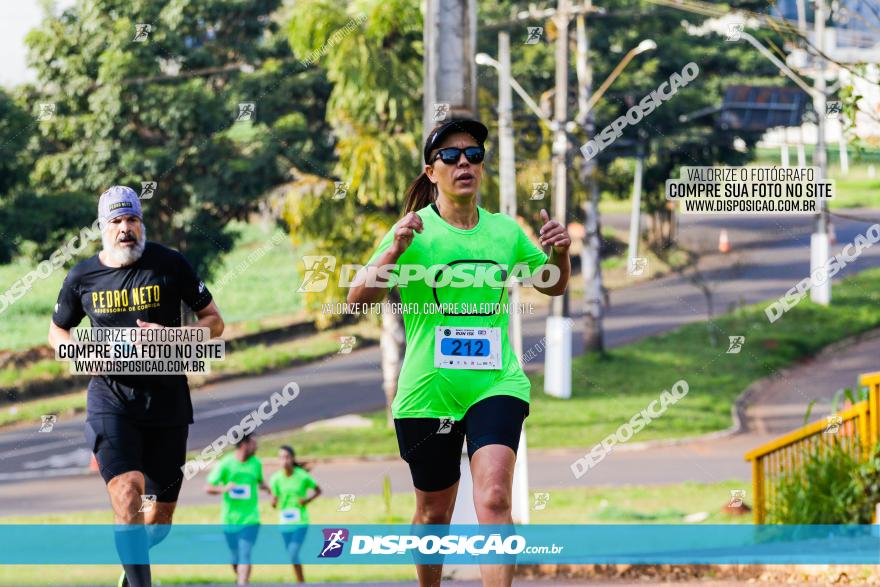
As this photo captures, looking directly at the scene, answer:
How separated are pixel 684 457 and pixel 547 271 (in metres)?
21.7

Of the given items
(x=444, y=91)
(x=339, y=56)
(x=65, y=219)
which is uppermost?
(x=339, y=56)

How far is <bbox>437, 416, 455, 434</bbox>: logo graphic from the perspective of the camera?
6.21 m

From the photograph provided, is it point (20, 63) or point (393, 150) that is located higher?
point (20, 63)

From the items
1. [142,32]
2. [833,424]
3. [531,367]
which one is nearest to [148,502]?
[833,424]

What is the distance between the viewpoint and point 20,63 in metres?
31.8

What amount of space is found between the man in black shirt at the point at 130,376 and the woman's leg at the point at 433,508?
4.57 ft

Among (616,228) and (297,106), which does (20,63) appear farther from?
(616,228)

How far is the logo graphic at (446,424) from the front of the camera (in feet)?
20.4

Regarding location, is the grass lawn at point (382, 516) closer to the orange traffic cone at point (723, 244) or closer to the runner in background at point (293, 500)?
the runner in background at point (293, 500)

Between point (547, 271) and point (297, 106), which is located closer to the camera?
point (547, 271)

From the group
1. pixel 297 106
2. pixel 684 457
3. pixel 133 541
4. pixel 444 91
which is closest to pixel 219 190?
Answer: pixel 297 106

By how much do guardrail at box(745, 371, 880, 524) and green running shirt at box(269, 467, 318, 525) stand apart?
392cm

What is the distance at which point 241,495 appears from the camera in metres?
13.3

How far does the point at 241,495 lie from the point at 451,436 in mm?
7421
